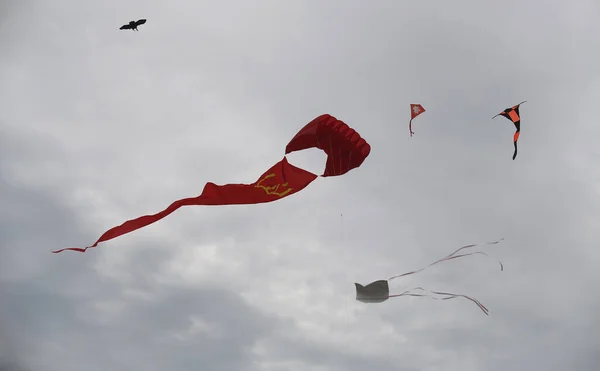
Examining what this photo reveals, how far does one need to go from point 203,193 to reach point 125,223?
443 centimetres

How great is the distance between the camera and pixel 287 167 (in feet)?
106

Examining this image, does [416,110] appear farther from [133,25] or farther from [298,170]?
[133,25]

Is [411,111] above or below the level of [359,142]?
above

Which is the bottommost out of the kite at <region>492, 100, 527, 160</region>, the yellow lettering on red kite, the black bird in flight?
the yellow lettering on red kite

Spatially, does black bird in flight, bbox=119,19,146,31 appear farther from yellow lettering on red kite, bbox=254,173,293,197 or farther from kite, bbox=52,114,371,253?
yellow lettering on red kite, bbox=254,173,293,197

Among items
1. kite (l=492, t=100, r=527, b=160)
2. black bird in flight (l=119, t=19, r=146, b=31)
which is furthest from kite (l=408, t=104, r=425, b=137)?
black bird in flight (l=119, t=19, r=146, b=31)

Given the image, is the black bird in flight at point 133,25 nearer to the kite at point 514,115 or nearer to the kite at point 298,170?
the kite at point 298,170

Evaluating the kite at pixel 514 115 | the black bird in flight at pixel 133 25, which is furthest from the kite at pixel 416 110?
the black bird in flight at pixel 133 25

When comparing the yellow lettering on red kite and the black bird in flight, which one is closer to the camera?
the yellow lettering on red kite

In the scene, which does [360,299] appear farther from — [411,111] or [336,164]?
[411,111]

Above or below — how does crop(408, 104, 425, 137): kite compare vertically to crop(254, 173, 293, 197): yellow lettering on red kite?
above

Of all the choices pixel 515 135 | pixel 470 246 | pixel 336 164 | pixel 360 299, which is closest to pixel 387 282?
pixel 360 299

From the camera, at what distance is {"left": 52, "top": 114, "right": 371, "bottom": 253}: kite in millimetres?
30672

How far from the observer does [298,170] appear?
32.4 meters
